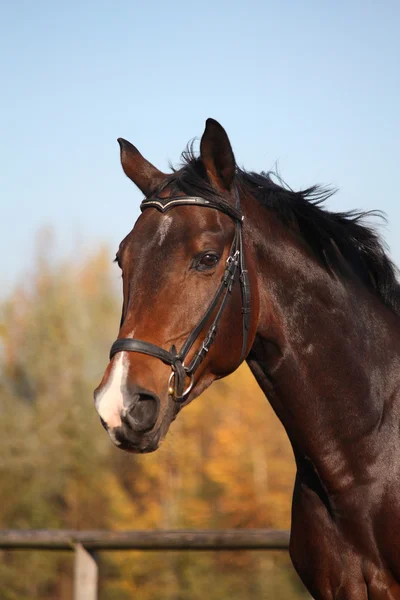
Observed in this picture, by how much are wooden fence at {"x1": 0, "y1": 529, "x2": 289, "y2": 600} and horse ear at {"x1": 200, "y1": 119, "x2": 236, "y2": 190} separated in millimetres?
2607

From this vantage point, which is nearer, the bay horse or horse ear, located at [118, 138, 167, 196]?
the bay horse

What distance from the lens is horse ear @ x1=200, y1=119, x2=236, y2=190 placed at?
8.61ft

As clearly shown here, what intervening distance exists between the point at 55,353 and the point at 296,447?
53.2ft

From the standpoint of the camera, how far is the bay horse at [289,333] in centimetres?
245

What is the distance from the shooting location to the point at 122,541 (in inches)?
189

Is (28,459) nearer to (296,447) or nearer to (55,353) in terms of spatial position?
(55,353)

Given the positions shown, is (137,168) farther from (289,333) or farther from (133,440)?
(133,440)

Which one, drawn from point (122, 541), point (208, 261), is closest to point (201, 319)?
point (208, 261)

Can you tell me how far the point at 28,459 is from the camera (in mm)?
17453

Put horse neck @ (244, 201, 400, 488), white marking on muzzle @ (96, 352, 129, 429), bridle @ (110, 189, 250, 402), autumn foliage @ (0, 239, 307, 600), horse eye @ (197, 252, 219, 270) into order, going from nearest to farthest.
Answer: white marking on muzzle @ (96, 352, 129, 429)
bridle @ (110, 189, 250, 402)
horse eye @ (197, 252, 219, 270)
horse neck @ (244, 201, 400, 488)
autumn foliage @ (0, 239, 307, 600)

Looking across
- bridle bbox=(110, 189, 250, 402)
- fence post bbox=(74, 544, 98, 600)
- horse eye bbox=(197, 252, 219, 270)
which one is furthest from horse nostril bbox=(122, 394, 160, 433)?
fence post bbox=(74, 544, 98, 600)

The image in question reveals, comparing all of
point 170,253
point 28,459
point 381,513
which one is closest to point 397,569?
point 381,513

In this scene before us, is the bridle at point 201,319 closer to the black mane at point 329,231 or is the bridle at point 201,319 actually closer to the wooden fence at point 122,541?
the black mane at point 329,231

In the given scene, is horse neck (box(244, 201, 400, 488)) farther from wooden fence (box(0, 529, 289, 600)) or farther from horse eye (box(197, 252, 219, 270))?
wooden fence (box(0, 529, 289, 600))
